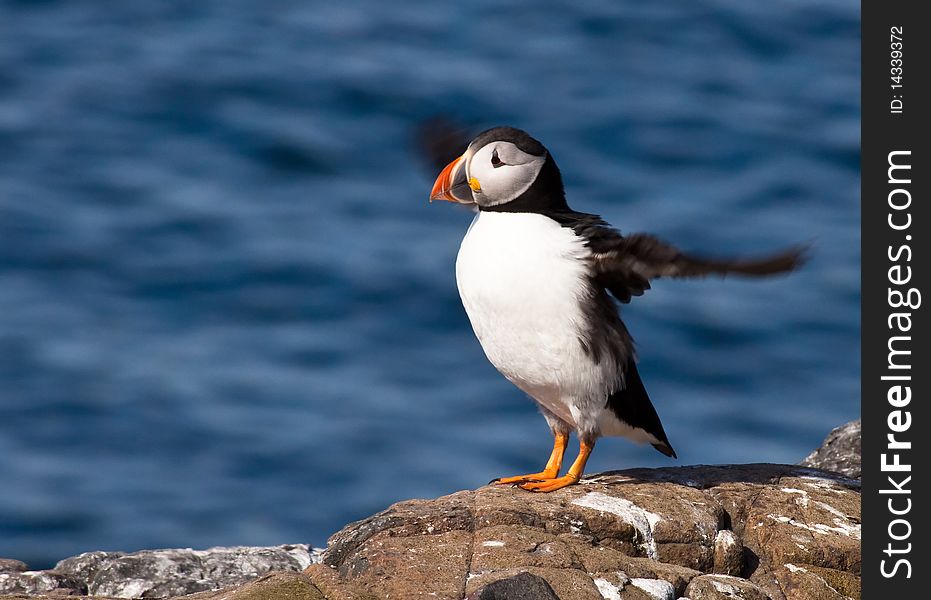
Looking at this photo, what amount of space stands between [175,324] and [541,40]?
10268mm

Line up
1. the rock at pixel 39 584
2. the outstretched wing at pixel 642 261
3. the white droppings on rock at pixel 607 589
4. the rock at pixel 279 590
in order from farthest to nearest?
the rock at pixel 39 584 < the outstretched wing at pixel 642 261 < the rock at pixel 279 590 < the white droppings on rock at pixel 607 589

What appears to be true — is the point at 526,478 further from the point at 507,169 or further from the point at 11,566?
the point at 11,566

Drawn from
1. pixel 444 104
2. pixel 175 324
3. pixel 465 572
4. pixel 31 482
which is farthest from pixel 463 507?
pixel 444 104

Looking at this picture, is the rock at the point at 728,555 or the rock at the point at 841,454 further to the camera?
the rock at the point at 841,454

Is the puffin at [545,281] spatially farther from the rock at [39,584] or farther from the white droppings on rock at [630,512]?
the rock at [39,584]

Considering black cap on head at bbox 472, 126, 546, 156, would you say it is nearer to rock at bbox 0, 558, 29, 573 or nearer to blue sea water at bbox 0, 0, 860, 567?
rock at bbox 0, 558, 29, 573

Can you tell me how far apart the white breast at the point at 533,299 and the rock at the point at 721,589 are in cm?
126

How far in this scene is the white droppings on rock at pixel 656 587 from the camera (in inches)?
238

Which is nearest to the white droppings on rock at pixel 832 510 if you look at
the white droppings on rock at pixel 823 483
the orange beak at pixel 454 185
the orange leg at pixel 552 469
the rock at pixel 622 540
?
the rock at pixel 622 540

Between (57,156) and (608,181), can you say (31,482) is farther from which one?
(608,181)

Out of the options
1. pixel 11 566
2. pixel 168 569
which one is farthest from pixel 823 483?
pixel 11 566

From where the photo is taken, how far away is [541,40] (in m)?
26.0

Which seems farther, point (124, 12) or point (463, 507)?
point (124, 12)

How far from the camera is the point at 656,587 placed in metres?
6.08
